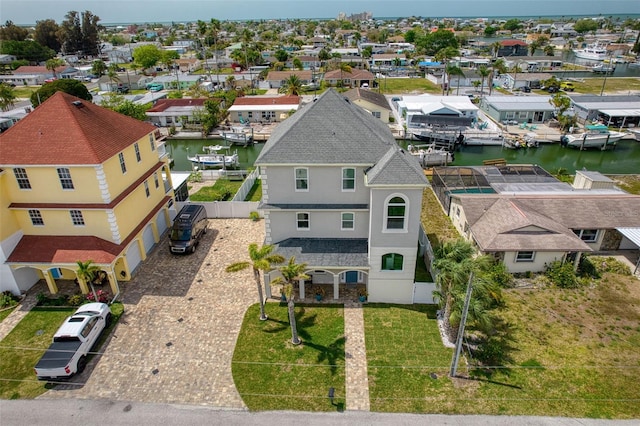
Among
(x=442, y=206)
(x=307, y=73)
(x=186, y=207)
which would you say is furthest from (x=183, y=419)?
(x=307, y=73)

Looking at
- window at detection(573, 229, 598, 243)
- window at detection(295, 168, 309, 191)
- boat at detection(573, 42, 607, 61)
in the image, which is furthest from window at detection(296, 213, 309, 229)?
boat at detection(573, 42, 607, 61)

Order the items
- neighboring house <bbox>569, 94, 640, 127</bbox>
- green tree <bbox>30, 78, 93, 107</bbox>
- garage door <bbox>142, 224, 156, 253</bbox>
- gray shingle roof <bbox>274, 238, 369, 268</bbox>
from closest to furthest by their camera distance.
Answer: gray shingle roof <bbox>274, 238, 369, 268</bbox> → garage door <bbox>142, 224, 156, 253</bbox> → neighboring house <bbox>569, 94, 640, 127</bbox> → green tree <bbox>30, 78, 93, 107</bbox>

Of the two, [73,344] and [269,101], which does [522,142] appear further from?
[73,344]

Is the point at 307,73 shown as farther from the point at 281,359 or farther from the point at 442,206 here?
the point at 281,359

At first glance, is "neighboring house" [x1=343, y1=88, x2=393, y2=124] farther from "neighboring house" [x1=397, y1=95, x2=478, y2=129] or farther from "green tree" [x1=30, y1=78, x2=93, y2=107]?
"green tree" [x1=30, y1=78, x2=93, y2=107]

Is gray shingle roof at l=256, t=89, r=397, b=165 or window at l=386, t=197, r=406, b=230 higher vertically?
gray shingle roof at l=256, t=89, r=397, b=165

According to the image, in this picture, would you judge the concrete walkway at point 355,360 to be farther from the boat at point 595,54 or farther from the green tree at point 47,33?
the green tree at point 47,33
